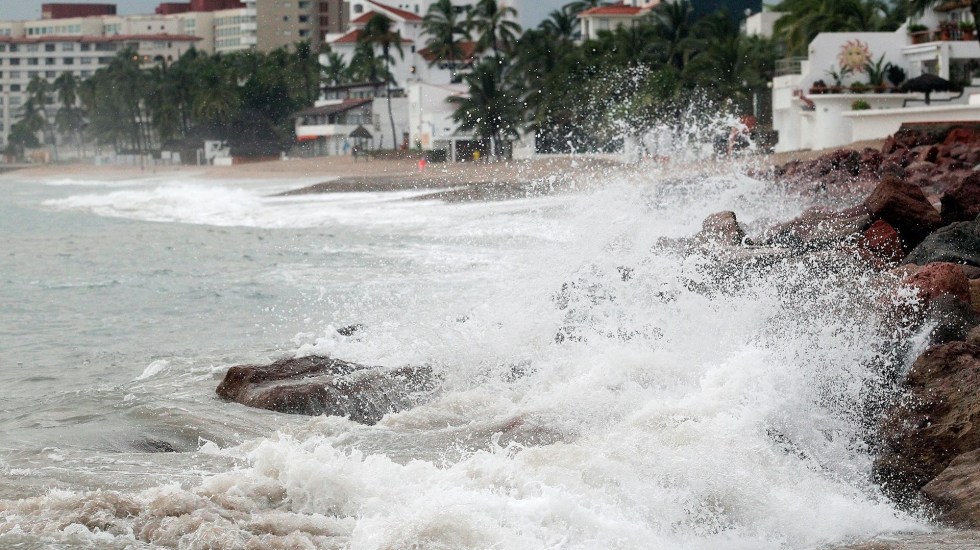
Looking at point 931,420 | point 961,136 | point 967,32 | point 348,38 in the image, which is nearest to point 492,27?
point 348,38

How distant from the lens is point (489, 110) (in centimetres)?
6562

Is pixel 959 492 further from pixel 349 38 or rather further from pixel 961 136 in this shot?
pixel 349 38

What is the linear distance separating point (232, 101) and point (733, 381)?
9250 cm

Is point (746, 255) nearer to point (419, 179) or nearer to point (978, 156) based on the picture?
point (978, 156)

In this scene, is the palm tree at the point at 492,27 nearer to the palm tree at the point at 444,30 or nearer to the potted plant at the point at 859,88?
Result: the palm tree at the point at 444,30

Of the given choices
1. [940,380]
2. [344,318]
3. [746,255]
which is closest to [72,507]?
[940,380]

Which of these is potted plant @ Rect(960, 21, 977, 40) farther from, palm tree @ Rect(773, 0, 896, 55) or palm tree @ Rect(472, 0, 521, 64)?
palm tree @ Rect(472, 0, 521, 64)

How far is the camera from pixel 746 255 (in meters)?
12.1

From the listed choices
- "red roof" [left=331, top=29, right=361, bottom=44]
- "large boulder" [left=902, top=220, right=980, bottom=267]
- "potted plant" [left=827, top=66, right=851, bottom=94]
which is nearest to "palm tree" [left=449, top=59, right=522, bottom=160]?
"potted plant" [left=827, top=66, right=851, bottom=94]

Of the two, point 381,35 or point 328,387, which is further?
point 381,35

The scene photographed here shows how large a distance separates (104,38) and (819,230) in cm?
15543

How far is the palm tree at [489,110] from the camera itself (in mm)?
64812

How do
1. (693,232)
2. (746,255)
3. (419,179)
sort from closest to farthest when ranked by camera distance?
(746,255) → (693,232) → (419,179)

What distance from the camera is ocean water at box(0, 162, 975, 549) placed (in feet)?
20.9
